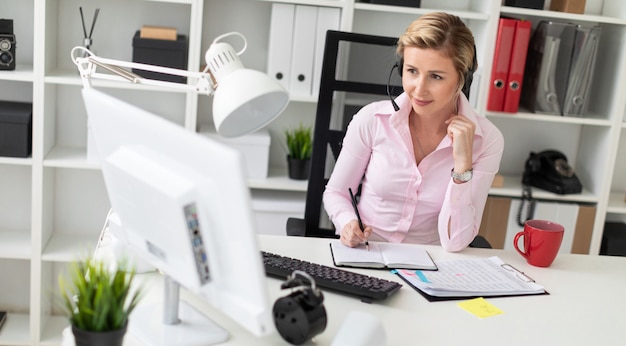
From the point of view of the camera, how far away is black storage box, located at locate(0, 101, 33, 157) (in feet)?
9.80

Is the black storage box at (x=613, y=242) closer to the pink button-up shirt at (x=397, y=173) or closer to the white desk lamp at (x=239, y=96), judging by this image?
the pink button-up shirt at (x=397, y=173)

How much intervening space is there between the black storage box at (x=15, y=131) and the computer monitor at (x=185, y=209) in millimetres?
1698

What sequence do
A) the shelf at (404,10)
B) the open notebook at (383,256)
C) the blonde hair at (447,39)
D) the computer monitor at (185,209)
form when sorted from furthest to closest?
1. the shelf at (404,10)
2. the blonde hair at (447,39)
3. the open notebook at (383,256)
4. the computer monitor at (185,209)

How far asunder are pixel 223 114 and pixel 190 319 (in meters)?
0.39

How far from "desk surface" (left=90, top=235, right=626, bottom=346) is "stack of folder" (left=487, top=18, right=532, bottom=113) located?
1285mm

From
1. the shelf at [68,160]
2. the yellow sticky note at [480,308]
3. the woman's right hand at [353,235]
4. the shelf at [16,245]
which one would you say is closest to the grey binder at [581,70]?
the woman's right hand at [353,235]

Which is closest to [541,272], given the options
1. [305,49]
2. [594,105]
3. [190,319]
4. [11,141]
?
[190,319]

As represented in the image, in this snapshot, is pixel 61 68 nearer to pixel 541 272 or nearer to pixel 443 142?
pixel 443 142

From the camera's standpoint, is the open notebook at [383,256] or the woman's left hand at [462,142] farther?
the woman's left hand at [462,142]

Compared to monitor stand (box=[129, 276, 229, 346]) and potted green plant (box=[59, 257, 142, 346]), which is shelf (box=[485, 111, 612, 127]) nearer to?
monitor stand (box=[129, 276, 229, 346])

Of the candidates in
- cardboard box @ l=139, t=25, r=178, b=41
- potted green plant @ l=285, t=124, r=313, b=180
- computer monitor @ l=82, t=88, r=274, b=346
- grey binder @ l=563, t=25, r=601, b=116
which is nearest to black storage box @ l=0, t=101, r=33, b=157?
cardboard box @ l=139, t=25, r=178, b=41

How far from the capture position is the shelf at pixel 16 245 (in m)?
3.14

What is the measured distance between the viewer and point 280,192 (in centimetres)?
335

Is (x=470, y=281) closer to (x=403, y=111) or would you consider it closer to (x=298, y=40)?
(x=403, y=111)
